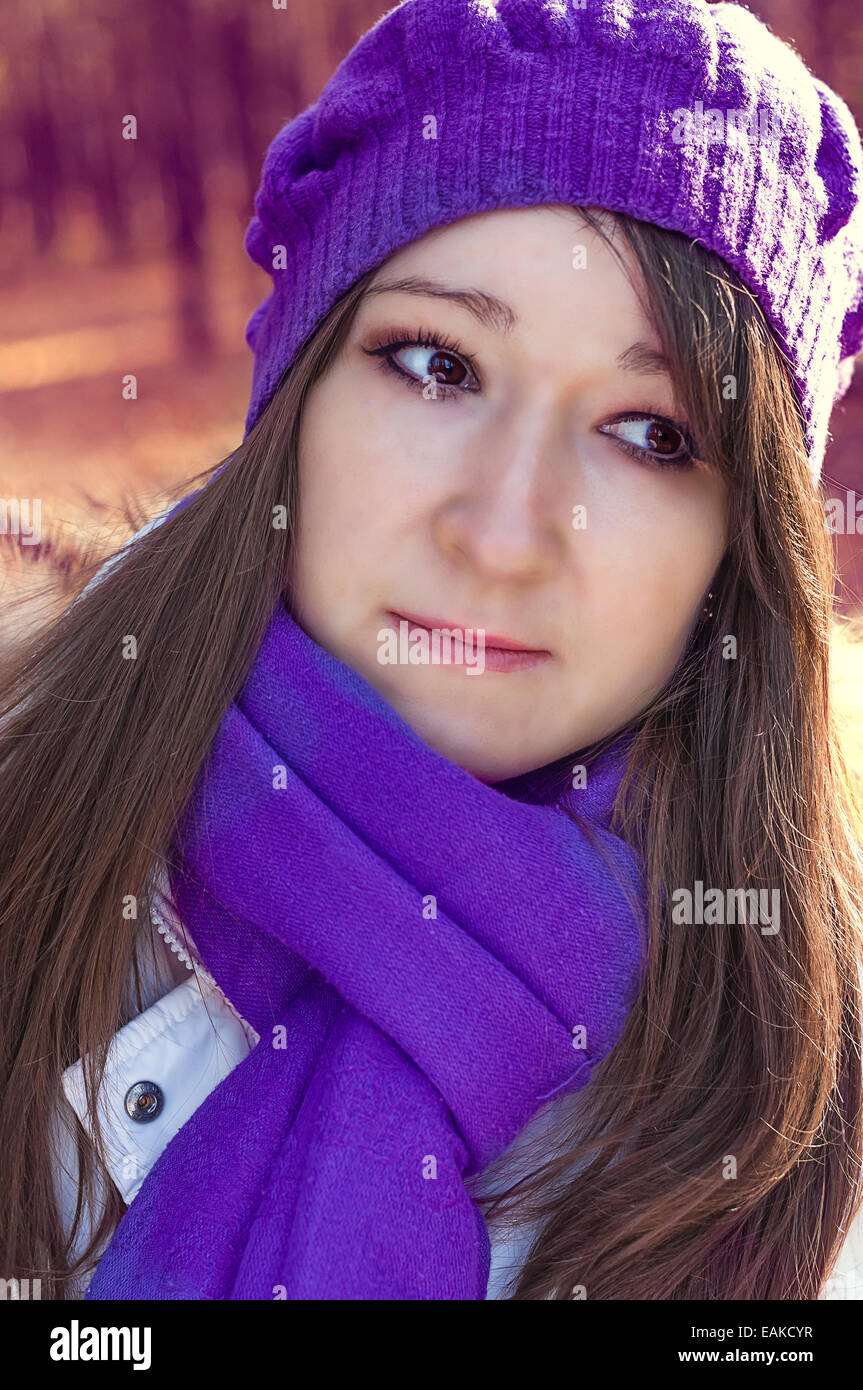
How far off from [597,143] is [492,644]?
0.58 metres

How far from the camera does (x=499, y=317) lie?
1.30 meters

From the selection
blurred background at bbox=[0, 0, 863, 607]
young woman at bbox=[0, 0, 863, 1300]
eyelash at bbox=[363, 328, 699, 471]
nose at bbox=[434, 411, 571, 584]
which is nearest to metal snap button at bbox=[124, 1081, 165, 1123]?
young woman at bbox=[0, 0, 863, 1300]

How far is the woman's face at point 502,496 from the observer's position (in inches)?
51.3

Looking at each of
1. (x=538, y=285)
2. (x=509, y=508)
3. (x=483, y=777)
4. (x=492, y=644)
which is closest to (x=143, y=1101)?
(x=483, y=777)

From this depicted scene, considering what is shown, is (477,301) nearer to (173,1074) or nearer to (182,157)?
(173,1074)

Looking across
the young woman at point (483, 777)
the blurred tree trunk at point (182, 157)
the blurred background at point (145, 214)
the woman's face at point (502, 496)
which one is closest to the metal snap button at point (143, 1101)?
the young woman at point (483, 777)

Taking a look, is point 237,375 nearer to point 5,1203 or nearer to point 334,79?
point 334,79

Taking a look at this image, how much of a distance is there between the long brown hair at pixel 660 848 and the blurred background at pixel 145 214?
105 centimetres

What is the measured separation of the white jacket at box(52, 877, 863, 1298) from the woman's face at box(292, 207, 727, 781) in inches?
16.8

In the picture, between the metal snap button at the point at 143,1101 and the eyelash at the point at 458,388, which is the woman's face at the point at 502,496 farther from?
the metal snap button at the point at 143,1101

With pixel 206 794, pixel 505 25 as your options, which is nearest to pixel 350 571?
pixel 206 794

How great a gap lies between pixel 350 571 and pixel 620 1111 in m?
0.72

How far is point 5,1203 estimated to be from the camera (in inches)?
51.6

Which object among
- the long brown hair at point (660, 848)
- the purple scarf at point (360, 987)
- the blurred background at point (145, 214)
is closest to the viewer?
the purple scarf at point (360, 987)
